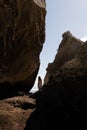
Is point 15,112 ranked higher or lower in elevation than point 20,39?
lower

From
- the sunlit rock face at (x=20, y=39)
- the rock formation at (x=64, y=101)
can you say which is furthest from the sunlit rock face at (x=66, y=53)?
the rock formation at (x=64, y=101)

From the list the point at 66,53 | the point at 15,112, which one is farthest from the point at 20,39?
the point at 66,53

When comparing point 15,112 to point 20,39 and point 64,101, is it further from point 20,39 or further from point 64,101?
point 20,39

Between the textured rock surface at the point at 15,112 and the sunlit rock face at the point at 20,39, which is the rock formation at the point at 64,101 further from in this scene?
the sunlit rock face at the point at 20,39

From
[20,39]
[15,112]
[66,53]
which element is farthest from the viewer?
[66,53]

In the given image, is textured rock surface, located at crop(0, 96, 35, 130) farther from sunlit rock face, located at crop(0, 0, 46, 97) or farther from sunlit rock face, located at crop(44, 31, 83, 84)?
sunlit rock face, located at crop(44, 31, 83, 84)

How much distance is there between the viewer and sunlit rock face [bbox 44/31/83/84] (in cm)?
3381

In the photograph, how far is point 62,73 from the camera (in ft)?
55.1

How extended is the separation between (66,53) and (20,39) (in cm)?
1643

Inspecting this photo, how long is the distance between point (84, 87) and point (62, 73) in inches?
109

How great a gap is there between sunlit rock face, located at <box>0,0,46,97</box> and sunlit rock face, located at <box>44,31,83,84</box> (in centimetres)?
1235

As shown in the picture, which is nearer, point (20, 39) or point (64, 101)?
point (64, 101)

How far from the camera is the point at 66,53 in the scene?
34938mm

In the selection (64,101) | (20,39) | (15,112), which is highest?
(20,39)
